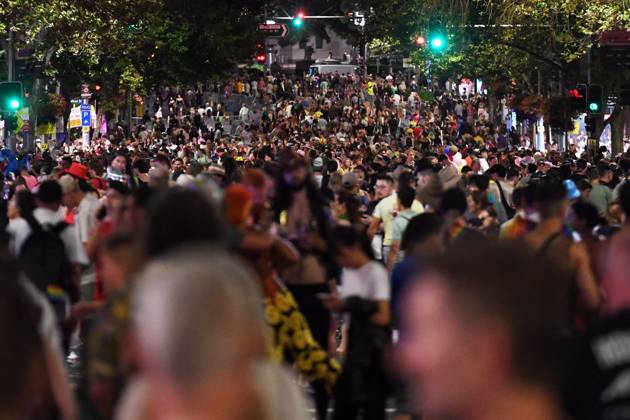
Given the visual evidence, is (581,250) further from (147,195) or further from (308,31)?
(308,31)

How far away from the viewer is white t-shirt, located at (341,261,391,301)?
9.46 meters

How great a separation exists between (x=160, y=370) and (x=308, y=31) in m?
130

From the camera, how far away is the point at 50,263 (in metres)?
10.8

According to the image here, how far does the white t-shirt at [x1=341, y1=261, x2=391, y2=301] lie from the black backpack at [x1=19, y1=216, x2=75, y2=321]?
6.86ft

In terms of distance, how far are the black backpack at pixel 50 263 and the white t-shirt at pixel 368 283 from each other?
209 centimetres

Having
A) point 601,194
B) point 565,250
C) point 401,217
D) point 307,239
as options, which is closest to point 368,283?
point 565,250

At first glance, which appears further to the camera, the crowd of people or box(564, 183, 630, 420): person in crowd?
box(564, 183, 630, 420): person in crowd

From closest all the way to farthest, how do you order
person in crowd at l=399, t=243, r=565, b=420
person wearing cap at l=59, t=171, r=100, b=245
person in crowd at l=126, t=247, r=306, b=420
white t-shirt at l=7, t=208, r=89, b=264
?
person in crowd at l=399, t=243, r=565, b=420
person in crowd at l=126, t=247, r=306, b=420
white t-shirt at l=7, t=208, r=89, b=264
person wearing cap at l=59, t=171, r=100, b=245

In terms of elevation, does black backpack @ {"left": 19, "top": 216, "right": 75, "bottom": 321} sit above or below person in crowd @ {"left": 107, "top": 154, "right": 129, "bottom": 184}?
below

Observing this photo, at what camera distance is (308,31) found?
13262 centimetres

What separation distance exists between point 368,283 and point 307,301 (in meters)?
1.24

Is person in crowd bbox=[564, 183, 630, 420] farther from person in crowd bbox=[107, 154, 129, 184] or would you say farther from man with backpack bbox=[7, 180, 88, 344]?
person in crowd bbox=[107, 154, 129, 184]

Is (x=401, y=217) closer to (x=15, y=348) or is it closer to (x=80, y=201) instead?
(x=80, y=201)

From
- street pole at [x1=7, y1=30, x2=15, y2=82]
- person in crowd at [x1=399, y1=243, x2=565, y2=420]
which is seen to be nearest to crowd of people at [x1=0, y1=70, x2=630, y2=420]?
person in crowd at [x1=399, y1=243, x2=565, y2=420]
